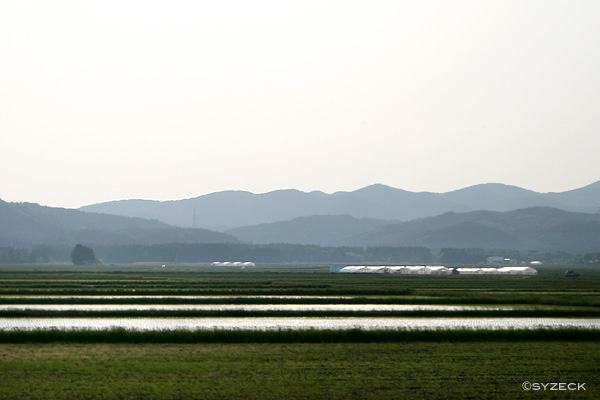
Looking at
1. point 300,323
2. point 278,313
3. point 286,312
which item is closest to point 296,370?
point 300,323

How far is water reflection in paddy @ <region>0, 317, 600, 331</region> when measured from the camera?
129ft

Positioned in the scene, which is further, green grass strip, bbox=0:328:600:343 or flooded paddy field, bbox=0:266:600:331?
flooded paddy field, bbox=0:266:600:331

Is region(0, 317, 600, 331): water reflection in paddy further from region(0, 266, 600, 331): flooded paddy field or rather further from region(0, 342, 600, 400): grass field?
region(0, 342, 600, 400): grass field

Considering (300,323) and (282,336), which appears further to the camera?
(300,323)

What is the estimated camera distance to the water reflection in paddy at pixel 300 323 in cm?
3947

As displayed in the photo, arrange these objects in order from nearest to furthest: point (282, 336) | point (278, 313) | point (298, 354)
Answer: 1. point (298, 354)
2. point (282, 336)
3. point (278, 313)

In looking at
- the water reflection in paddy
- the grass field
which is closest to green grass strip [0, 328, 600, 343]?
the grass field

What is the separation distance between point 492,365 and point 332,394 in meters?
8.12

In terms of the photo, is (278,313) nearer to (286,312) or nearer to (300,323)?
(286,312)

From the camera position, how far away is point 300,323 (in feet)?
138

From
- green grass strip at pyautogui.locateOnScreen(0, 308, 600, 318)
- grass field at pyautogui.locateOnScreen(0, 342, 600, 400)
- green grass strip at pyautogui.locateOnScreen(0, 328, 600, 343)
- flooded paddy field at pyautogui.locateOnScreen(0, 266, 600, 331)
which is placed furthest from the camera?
green grass strip at pyautogui.locateOnScreen(0, 308, 600, 318)

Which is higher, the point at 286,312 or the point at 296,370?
the point at 286,312

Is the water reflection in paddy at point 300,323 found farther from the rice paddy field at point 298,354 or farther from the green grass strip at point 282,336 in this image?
the green grass strip at point 282,336

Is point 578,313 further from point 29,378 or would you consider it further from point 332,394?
point 29,378
